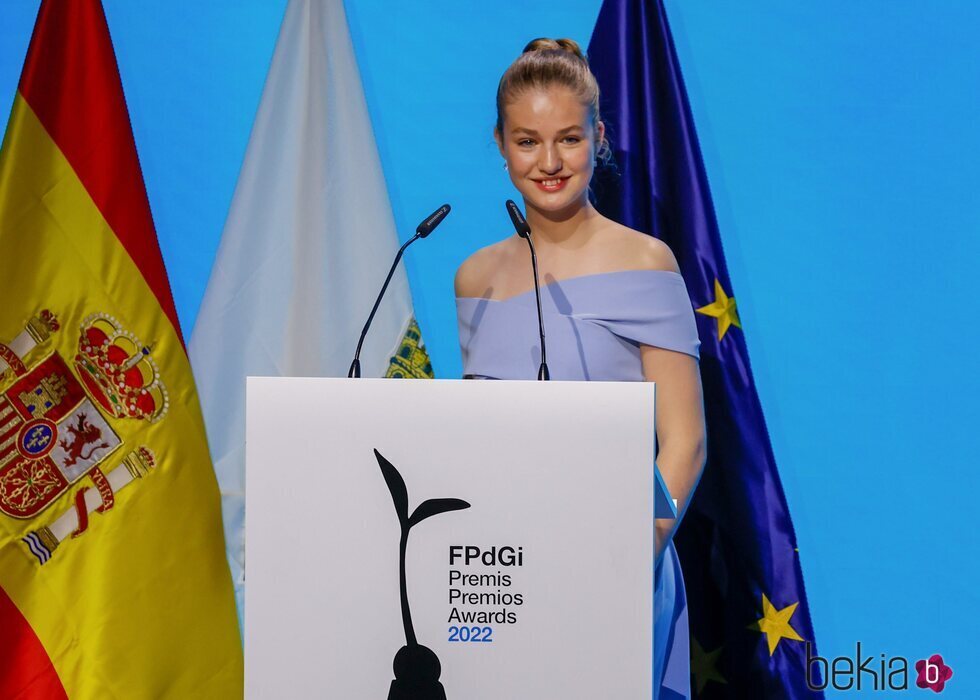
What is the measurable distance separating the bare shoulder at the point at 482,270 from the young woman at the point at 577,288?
0.04 feet

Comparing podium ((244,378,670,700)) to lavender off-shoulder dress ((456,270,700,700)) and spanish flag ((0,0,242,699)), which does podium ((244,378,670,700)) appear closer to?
lavender off-shoulder dress ((456,270,700,700))

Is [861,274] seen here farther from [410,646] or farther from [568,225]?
[410,646]

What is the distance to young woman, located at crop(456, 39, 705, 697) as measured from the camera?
1.88m

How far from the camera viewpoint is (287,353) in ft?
8.62

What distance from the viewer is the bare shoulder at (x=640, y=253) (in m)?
1.96

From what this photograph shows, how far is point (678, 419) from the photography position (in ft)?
5.98

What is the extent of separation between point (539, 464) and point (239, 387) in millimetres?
1444

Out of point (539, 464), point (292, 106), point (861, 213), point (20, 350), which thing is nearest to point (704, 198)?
point (861, 213)

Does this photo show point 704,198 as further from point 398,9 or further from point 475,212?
point 398,9

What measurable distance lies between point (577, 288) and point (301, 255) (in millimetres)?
935

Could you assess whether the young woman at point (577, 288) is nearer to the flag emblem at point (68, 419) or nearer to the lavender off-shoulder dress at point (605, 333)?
the lavender off-shoulder dress at point (605, 333)

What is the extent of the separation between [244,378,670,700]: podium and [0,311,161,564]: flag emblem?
1.17 metres

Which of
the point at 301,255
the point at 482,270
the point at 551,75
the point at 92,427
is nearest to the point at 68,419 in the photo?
the point at 92,427

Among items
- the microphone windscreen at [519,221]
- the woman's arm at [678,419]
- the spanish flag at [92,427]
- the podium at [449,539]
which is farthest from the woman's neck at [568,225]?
the spanish flag at [92,427]
